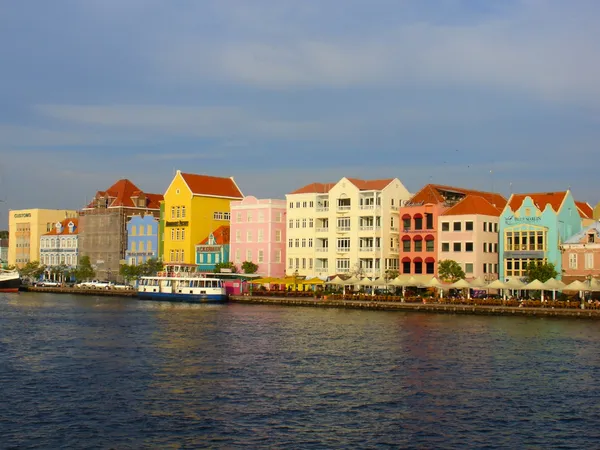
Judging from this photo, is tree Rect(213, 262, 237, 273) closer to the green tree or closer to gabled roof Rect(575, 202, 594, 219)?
gabled roof Rect(575, 202, 594, 219)

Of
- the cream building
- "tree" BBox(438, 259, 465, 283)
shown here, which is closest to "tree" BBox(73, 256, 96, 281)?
the cream building

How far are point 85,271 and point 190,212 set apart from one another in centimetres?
2425

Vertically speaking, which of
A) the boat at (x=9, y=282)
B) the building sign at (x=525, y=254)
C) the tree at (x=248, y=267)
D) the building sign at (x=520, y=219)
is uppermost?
the building sign at (x=520, y=219)

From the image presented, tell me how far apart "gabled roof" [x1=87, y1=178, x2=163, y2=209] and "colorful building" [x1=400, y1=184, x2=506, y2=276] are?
51.3 m

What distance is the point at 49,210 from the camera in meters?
150

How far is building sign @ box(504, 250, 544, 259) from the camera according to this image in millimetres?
80419

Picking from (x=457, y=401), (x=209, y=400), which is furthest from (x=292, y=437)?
(x=457, y=401)

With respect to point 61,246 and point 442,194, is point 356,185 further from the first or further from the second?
point 61,246

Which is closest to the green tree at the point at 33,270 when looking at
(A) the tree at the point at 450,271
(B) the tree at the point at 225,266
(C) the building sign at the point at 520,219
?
(B) the tree at the point at 225,266

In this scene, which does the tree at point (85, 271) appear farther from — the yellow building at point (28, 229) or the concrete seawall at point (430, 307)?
the concrete seawall at point (430, 307)

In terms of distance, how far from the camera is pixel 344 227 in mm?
93625

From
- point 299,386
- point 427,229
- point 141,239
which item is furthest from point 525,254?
point 141,239

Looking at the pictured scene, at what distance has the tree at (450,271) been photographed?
268ft

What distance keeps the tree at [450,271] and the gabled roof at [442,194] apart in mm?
8546
